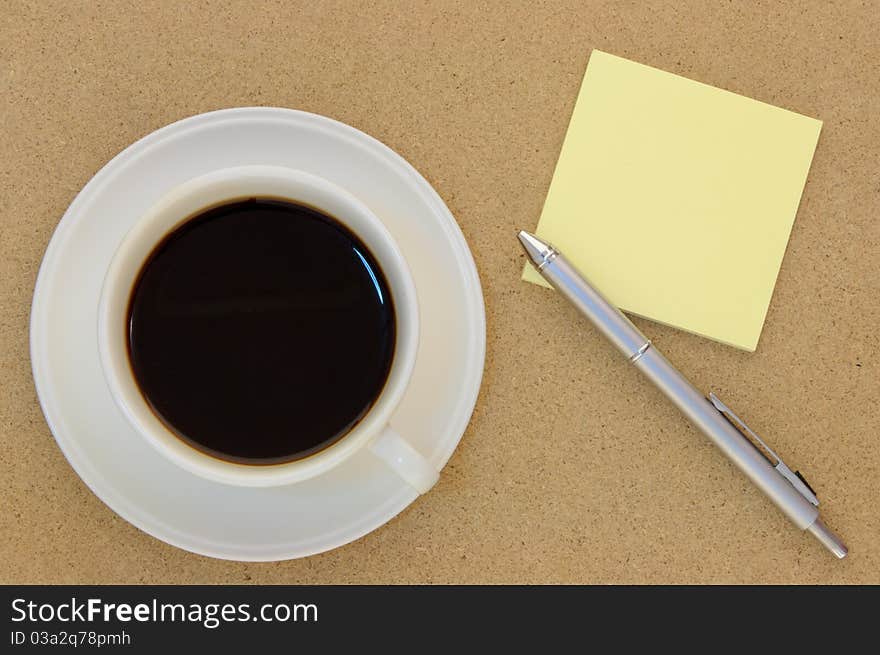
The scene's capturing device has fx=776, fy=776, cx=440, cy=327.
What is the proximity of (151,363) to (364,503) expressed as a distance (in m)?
Answer: 0.20

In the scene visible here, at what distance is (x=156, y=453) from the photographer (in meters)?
0.61

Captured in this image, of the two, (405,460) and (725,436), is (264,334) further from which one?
(725,436)

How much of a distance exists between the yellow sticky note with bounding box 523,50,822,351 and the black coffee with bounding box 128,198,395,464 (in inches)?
6.6

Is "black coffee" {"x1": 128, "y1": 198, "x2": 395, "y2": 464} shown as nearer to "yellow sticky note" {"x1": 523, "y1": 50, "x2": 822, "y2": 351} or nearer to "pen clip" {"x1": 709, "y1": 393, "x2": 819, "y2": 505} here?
"yellow sticky note" {"x1": 523, "y1": 50, "x2": 822, "y2": 351}

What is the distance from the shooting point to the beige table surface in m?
0.66

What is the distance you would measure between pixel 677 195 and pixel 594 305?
0.13 meters

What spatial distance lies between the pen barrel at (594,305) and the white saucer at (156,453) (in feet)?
0.23

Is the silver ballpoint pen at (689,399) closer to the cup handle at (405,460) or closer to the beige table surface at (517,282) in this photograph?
the beige table surface at (517,282)

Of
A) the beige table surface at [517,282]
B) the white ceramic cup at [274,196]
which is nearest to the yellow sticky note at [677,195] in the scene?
the beige table surface at [517,282]

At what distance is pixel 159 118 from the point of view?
67cm

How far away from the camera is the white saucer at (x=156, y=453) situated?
0.60 m

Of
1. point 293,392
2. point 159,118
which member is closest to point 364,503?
point 293,392

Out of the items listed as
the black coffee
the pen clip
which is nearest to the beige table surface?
the pen clip
